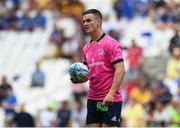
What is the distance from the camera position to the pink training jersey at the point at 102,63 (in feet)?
31.4

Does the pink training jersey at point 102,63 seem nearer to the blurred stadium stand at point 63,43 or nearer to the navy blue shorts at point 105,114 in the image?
the navy blue shorts at point 105,114

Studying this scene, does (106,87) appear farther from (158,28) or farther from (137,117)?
(158,28)

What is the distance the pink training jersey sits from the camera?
957 centimetres

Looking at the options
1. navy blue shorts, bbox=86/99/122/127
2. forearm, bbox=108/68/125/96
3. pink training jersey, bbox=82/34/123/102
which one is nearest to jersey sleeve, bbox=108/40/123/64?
pink training jersey, bbox=82/34/123/102

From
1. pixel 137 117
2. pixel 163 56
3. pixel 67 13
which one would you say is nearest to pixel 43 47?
pixel 67 13

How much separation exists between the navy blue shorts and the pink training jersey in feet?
0.26

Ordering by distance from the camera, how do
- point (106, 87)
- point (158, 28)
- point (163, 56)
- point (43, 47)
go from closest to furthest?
point (106, 87) → point (163, 56) → point (158, 28) → point (43, 47)

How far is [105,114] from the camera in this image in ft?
31.8

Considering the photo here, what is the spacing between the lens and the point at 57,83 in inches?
854

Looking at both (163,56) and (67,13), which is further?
(67,13)

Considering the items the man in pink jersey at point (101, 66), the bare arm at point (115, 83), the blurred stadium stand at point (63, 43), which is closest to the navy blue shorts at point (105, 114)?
the man in pink jersey at point (101, 66)

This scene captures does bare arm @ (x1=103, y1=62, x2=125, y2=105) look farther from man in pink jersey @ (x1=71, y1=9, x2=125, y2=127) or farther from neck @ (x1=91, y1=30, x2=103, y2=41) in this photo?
neck @ (x1=91, y1=30, x2=103, y2=41)

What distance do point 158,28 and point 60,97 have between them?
3.42 meters

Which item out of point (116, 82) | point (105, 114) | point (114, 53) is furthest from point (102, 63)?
point (105, 114)
